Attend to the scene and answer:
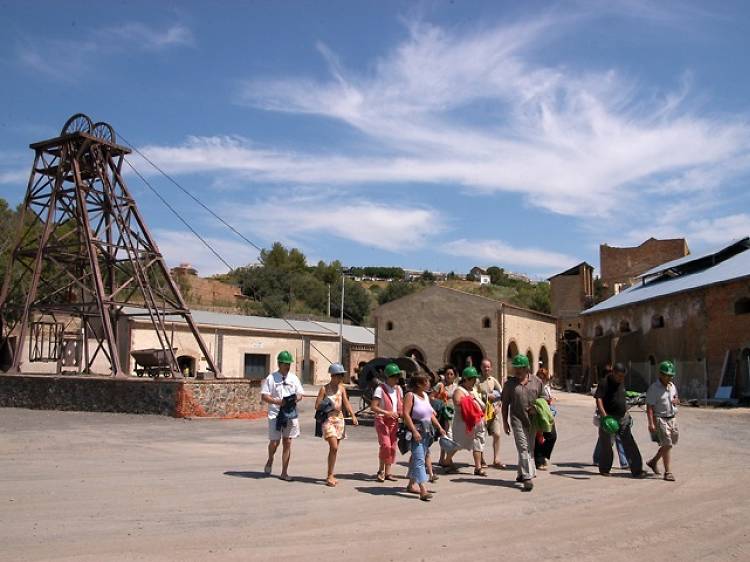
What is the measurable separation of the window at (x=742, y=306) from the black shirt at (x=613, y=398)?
21410 mm

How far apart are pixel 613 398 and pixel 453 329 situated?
103 ft

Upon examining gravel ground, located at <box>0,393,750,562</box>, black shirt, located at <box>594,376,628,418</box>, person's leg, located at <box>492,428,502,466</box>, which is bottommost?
gravel ground, located at <box>0,393,750,562</box>

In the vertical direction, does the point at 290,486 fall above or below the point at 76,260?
below

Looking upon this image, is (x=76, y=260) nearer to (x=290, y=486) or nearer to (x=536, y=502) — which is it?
(x=290, y=486)

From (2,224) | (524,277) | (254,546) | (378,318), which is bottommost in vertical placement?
(254,546)

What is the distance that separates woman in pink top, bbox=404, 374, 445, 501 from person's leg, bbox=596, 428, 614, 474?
99.7 inches

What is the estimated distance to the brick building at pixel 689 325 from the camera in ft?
92.3

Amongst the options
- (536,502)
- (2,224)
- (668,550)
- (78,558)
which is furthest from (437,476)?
(2,224)

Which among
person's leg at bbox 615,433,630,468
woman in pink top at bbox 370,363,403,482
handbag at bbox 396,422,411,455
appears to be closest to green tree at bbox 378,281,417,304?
person's leg at bbox 615,433,630,468

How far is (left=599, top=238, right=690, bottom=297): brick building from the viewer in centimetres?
5506

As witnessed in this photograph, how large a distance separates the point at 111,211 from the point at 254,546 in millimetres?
19023

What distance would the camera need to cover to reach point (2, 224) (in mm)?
41844

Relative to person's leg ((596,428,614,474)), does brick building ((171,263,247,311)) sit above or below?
above

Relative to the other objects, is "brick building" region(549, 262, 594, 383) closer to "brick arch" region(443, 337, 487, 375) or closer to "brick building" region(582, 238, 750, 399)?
"brick building" region(582, 238, 750, 399)
